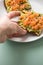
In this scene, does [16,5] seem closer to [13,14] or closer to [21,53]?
[13,14]

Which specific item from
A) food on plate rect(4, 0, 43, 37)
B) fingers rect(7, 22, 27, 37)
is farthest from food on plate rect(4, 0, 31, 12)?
fingers rect(7, 22, 27, 37)

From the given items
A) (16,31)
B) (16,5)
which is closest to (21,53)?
(16,31)

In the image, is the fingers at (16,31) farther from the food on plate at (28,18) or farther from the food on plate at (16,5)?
the food on plate at (16,5)

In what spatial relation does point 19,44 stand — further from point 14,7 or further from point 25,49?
point 14,7

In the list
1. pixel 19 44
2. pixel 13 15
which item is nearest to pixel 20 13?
pixel 13 15

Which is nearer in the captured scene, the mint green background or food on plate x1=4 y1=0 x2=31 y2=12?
the mint green background

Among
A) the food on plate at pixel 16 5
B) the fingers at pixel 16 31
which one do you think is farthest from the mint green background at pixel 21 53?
the food on plate at pixel 16 5

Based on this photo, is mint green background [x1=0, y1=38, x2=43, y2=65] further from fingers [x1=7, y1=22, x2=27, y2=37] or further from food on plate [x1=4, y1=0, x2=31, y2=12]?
food on plate [x1=4, y1=0, x2=31, y2=12]
